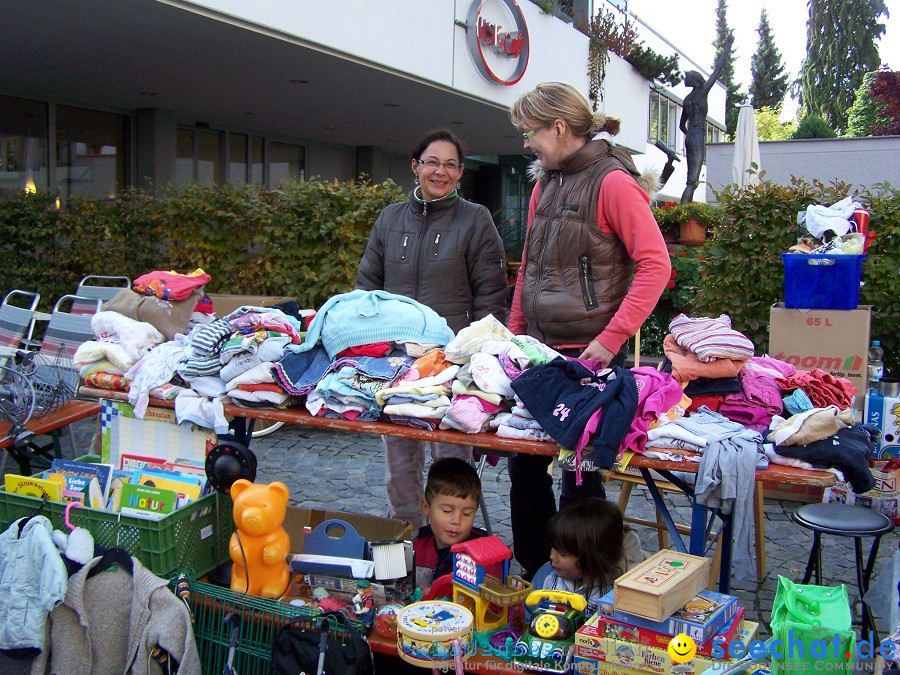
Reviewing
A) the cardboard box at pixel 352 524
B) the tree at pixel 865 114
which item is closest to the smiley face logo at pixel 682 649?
the cardboard box at pixel 352 524

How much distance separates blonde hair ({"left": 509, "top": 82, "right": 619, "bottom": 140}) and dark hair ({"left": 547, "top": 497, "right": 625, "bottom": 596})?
1454 mm

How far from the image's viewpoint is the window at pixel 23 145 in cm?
968

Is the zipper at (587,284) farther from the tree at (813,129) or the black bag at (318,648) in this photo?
the tree at (813,129)

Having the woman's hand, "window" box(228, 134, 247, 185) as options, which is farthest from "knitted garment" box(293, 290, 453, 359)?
"window" box(228, 134, 247, 185)

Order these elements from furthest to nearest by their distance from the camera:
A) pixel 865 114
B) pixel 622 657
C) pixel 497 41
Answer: pixel 865 114
pixel 497 41
pixel 622 657

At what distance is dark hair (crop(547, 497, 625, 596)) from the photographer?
2680 mm

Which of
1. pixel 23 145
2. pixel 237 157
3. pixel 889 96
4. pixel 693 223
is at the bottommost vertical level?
pixel 693 223

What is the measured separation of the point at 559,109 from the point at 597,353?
3.06 feet

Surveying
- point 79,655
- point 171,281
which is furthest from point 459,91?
point 79,655

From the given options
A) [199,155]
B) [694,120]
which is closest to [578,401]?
[199,155]

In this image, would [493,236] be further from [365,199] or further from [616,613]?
[365,199]

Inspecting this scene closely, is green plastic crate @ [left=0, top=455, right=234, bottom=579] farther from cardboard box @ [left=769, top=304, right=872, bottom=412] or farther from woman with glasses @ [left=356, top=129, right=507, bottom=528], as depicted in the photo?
cardboard box @ [left=769, top=304, right=872, bottom=412]

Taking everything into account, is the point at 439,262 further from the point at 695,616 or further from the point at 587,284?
the point at 695,616

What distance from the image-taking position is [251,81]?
31.2 feet
